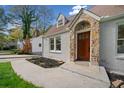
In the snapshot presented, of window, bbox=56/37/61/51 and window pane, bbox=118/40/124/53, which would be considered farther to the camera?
window, bbox=56/37/61/51

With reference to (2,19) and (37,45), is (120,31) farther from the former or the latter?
(2,19)

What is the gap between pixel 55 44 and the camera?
18516 millimetres

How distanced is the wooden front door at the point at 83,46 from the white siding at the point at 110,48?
6.96 feet

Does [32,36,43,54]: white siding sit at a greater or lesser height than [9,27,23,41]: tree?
lesser

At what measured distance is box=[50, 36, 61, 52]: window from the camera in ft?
58.5

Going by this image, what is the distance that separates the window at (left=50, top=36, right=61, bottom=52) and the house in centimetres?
202

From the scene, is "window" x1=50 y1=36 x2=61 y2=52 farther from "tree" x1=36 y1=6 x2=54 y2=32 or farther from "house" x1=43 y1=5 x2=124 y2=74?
"tree" x1=36 y1=6 x2=54 y2=32

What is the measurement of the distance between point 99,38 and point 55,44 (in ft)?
26.0

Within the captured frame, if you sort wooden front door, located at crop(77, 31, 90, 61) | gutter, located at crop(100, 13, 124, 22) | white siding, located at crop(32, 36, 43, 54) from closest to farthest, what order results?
gutter, located at crop(100, 13, 124, 22) → wooden front door, located at crop(77, 31, 90, 61) → white siding, located at crop(32, 36, 43, 54)

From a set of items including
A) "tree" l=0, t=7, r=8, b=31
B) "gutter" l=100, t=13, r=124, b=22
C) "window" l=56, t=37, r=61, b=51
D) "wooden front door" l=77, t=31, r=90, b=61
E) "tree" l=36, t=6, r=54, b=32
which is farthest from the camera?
"tree" l=0, t=7, r=8, b=31

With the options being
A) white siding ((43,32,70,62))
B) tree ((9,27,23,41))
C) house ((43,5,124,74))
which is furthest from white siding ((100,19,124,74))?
tree ((9,27,23,41))
